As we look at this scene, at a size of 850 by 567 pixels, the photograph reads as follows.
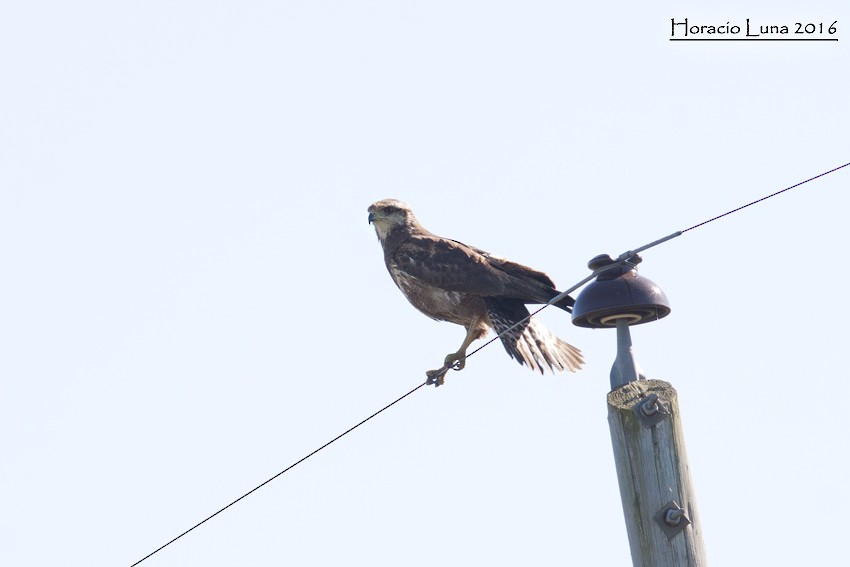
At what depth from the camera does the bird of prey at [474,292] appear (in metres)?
8.51

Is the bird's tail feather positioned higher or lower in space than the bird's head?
lower

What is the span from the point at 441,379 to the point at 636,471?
158 inches

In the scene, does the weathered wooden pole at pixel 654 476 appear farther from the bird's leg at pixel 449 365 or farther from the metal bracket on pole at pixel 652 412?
the bird's leg at pixel 449 365

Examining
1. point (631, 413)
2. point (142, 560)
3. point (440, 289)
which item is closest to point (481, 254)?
point (440, 289)

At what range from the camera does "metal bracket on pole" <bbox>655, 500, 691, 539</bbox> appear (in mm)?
4659

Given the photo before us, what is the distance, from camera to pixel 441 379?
8.70m

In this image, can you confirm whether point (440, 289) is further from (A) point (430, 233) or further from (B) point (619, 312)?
(B) point (619, 312)

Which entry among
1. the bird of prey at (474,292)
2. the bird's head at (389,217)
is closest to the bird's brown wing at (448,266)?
the bird of prey at (474,292)

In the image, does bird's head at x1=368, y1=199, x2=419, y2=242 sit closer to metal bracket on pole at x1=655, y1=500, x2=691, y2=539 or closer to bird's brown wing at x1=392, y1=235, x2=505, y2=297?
bird's brown wing at x1=392, y1=235, x2=505, y2=297

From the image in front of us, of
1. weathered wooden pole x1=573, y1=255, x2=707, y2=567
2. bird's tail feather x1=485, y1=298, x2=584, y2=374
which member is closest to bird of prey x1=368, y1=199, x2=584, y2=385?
bird's tail feather x1=485, y1=298, x2=584, y2=374

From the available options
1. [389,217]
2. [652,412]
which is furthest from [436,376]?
[652,412]

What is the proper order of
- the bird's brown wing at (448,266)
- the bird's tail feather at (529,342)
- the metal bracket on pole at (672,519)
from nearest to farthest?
the metal bracket on pole at (672,519) < the bird's tail feather at (529,342) < the bird's brown wing at (448,266)

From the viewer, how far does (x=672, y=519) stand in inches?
183

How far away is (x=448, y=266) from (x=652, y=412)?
14.5ft
